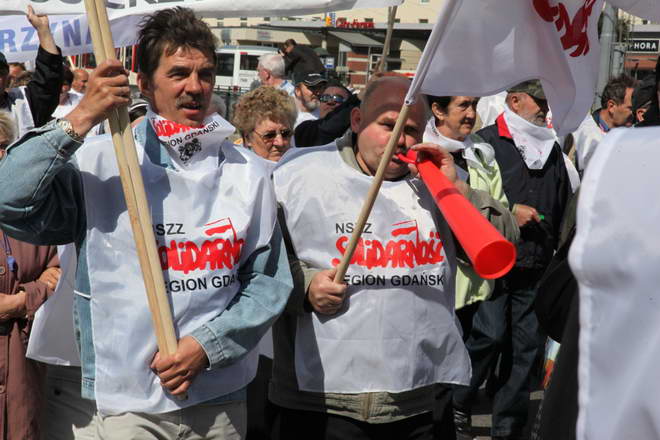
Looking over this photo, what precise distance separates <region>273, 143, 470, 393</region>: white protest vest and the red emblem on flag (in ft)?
2.55

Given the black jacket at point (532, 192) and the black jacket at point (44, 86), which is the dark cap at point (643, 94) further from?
the black jacket at point (44, 86)

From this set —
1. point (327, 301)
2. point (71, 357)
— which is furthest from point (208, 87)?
point (71, 357)

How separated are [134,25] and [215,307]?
173 centimetres

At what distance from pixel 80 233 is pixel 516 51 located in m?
1.64

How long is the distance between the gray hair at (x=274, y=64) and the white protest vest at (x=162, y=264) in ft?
23.5

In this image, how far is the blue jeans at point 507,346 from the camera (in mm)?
5824

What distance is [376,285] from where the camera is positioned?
3.27 metres

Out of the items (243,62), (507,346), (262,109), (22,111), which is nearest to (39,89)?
(22,111)

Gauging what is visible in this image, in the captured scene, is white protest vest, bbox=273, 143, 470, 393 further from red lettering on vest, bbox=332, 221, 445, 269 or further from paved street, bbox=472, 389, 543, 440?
paved street, bbox=472, 389, 543, 440

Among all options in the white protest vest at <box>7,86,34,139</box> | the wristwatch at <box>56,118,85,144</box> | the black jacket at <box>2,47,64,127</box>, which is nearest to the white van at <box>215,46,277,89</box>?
the white protest vest at <box>7,86,34,139</box>

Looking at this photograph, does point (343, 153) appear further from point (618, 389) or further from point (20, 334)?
point (618, 389)

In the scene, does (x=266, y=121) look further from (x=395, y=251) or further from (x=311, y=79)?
(x=311, y=79)

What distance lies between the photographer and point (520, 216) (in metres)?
5.68

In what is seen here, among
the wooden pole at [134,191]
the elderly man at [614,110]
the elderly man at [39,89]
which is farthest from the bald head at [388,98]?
the elderly man at [614,110]
